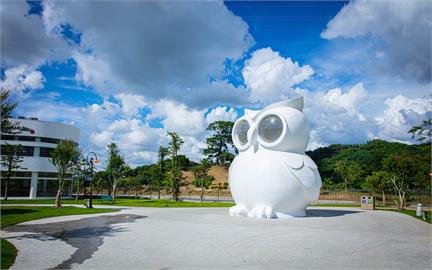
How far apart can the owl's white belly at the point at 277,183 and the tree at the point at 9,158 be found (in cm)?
3192

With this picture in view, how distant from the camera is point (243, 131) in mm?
20750

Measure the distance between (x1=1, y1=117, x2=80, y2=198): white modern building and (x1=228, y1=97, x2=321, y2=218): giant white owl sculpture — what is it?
35.5 metres

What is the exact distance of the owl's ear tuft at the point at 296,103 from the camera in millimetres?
20531

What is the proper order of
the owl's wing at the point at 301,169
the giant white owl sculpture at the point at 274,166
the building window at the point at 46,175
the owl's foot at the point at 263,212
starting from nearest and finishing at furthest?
the owl's foot at the point at 263,212, the giant white owl sculpture at the point at 274,166, the owl's wing at the point at 301,169, the building window at the point at 46,175

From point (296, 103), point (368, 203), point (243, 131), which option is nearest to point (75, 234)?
point (243, 131)

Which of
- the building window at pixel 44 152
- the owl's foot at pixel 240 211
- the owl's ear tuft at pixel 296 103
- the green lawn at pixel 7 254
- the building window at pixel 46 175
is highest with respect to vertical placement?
the owl's ear tuft at pixel 296 103

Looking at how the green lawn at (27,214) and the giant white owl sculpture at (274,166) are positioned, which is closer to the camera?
the green lawn at (27,214)

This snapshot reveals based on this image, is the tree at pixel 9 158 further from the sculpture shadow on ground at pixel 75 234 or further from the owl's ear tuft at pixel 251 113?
the owl's ear tuft at pixel 251 113

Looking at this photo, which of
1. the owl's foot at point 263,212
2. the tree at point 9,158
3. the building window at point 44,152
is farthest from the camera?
the building window at point 44,152

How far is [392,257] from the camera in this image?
9.11 meters

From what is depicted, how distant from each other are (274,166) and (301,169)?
160cm

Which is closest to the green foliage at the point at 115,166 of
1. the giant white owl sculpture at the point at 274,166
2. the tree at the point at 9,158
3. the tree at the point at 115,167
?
the tree at the point at 115,167

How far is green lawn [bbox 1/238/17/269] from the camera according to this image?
8003mm

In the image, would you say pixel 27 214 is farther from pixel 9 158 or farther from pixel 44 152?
pixel 44 152
